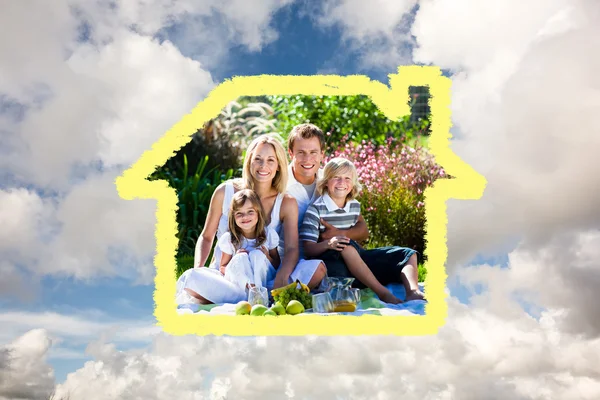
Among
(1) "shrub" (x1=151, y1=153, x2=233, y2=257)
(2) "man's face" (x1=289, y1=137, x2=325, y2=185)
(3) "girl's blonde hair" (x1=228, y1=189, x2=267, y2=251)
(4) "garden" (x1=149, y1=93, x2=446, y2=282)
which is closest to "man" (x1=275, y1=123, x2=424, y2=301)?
(2) "man's face" (x1=289, y1=137, x2=325, y2=185)

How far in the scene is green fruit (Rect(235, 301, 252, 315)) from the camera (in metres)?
4.66

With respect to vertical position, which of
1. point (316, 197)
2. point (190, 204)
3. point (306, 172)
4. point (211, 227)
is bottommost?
point (211, 227)

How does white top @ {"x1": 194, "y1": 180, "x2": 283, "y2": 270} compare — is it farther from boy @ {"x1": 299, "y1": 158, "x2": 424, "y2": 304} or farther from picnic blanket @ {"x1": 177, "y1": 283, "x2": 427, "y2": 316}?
picnic blanket @ {"x1": 177, "y1": 283, "x2": 427, "y2": 316}

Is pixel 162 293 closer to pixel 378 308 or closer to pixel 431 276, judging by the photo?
pixel 378 308

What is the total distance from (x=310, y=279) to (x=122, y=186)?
5.21 ft

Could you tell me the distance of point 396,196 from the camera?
22.8 ft

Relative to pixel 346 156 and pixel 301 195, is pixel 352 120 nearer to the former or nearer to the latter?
pixel 346 156

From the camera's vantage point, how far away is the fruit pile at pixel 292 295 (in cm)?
471

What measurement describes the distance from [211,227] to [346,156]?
2864 millimetres

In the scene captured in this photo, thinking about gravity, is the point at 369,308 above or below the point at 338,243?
below

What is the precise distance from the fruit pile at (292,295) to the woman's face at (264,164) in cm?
85

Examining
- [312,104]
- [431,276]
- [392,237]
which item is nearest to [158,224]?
[431,276]

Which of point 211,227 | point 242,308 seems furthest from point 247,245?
point 242,308

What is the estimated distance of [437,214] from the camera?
4969 mm
